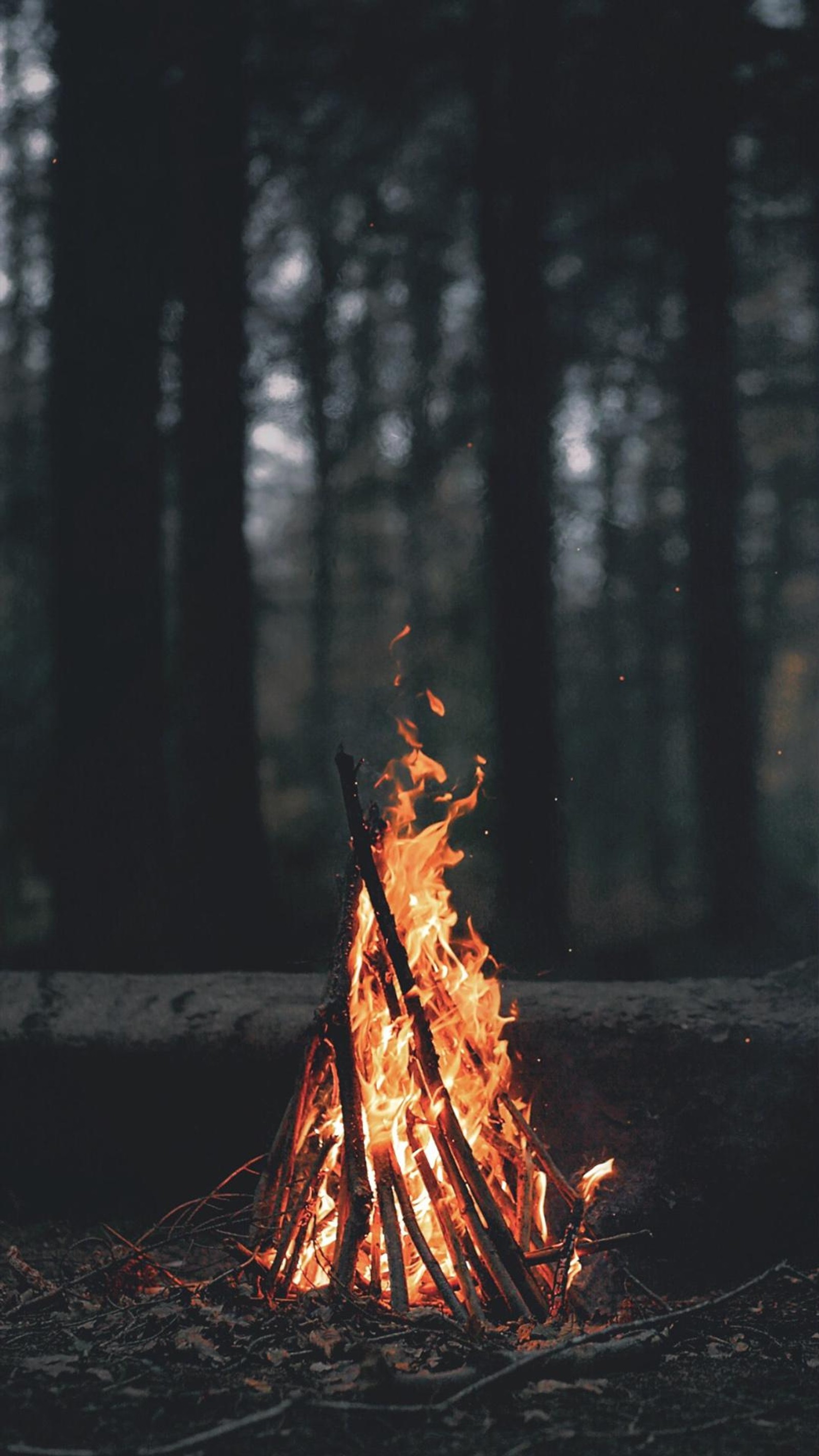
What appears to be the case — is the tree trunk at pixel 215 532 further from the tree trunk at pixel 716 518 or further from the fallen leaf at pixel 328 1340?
the fallen leaf at pixel 328 1340

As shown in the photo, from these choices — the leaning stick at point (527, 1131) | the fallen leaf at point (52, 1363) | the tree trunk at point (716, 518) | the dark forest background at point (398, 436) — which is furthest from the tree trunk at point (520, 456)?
the fallen leaf at point (52, 1363)

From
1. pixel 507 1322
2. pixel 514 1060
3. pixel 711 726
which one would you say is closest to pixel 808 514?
pixel 711 726

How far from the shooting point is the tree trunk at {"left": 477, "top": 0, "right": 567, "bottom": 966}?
827cm

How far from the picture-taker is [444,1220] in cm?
312

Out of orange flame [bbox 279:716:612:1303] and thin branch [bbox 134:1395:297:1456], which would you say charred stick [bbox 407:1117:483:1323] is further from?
thin branch [bbox 134:1395:297:1456]

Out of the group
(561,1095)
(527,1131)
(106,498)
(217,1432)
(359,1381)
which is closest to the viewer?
(217,1432)

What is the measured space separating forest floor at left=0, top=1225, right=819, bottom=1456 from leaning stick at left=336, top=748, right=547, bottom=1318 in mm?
193

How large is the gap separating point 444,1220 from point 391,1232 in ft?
0.60

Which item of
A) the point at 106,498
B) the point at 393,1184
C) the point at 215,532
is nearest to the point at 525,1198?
the point at 393,1184

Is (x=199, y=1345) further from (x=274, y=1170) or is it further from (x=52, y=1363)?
(x=274, y=1170)

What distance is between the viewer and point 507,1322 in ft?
9.68

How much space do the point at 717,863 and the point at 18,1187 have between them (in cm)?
697

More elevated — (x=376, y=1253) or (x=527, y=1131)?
(x=527, y=1131)

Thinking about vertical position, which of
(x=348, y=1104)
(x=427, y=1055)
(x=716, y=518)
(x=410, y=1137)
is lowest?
(x=410, y=1137)
